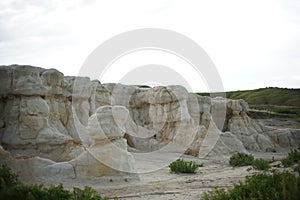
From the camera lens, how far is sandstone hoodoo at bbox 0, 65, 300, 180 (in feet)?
33.6

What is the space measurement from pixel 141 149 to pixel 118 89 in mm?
4382

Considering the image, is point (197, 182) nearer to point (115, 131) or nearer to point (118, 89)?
point (115, 131)

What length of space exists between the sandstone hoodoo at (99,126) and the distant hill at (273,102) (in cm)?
1834

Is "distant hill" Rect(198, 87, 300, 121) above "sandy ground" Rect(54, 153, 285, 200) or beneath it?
above

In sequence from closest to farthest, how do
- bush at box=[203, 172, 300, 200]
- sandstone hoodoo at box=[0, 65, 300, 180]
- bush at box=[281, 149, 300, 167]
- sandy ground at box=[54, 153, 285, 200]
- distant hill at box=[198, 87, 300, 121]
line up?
bush at box=[203, 172, 300, 200] < sandy ground at box=[54, 153, 285, 200] < sandstone hoodoo at box=[0, 65, 300, 180] < bush at box=[281, 149, 300, 167] < distant hill at box=[198, 87, 300, 121]

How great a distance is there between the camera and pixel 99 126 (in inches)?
413

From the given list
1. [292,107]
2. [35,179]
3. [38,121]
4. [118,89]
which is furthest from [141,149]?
[292,107]

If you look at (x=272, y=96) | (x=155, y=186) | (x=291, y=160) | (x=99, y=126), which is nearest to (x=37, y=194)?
(x=155, y=186)

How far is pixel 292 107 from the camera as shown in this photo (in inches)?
1932

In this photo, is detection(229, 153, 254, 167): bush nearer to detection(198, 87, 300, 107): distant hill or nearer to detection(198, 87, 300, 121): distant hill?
detection(198, 87, 300, 121): distant hill

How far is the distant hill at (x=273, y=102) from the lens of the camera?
43.2m

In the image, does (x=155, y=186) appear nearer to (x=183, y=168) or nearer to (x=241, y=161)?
(x=183, y=168)

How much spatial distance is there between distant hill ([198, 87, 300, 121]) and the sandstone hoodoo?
18.3 m

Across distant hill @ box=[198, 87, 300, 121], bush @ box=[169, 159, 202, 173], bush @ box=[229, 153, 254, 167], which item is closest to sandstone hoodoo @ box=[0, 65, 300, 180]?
bush @ box=[169, 159, 202, 173]
